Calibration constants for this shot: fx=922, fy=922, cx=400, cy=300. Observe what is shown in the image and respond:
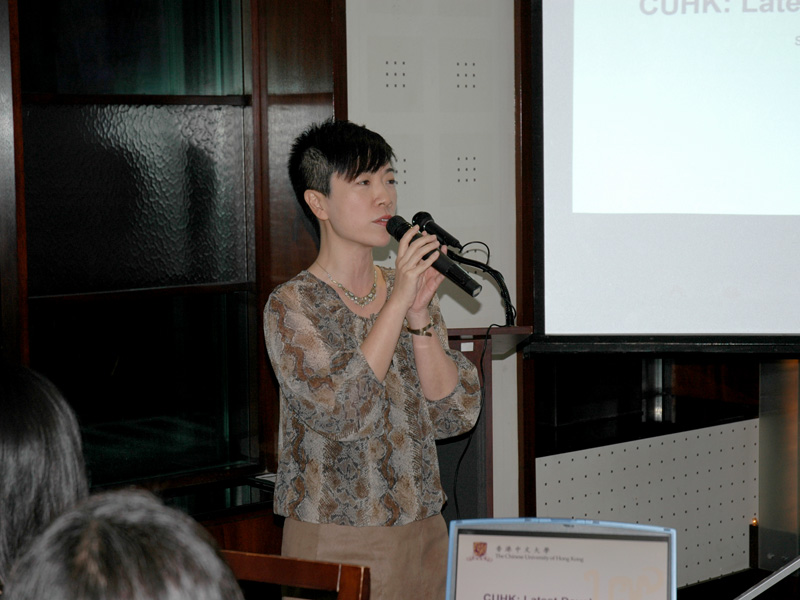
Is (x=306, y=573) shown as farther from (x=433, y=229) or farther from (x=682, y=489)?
(x=682, y=489)

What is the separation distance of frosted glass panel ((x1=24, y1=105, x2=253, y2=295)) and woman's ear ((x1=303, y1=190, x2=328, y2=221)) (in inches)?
33.4

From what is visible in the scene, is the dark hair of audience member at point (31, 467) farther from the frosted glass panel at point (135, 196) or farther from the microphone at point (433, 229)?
the frosted glass panel at point (135, 196)

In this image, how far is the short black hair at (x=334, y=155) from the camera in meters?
1.98

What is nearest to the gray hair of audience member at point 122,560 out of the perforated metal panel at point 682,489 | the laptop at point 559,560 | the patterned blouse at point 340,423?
the laptop at point 559,560

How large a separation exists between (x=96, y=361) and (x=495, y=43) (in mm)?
1608

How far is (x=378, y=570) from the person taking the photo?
73.7 inches

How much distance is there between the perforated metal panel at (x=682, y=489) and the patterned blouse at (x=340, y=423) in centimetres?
155

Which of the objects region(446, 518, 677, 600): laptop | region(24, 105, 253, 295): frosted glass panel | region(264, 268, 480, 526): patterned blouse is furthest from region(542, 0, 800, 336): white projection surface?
region(446, 518, 677, 600): laptop

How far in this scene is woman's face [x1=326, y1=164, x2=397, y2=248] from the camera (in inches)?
77.0

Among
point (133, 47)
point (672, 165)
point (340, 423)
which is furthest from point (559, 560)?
point (133, 47)

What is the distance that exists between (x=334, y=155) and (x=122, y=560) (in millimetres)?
1461

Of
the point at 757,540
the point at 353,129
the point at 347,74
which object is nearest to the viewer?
the point at 353,129

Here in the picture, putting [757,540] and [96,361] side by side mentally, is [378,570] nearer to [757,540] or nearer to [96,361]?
[96,361]

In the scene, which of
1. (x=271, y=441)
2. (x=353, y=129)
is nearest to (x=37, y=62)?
(x=353, y=129)
